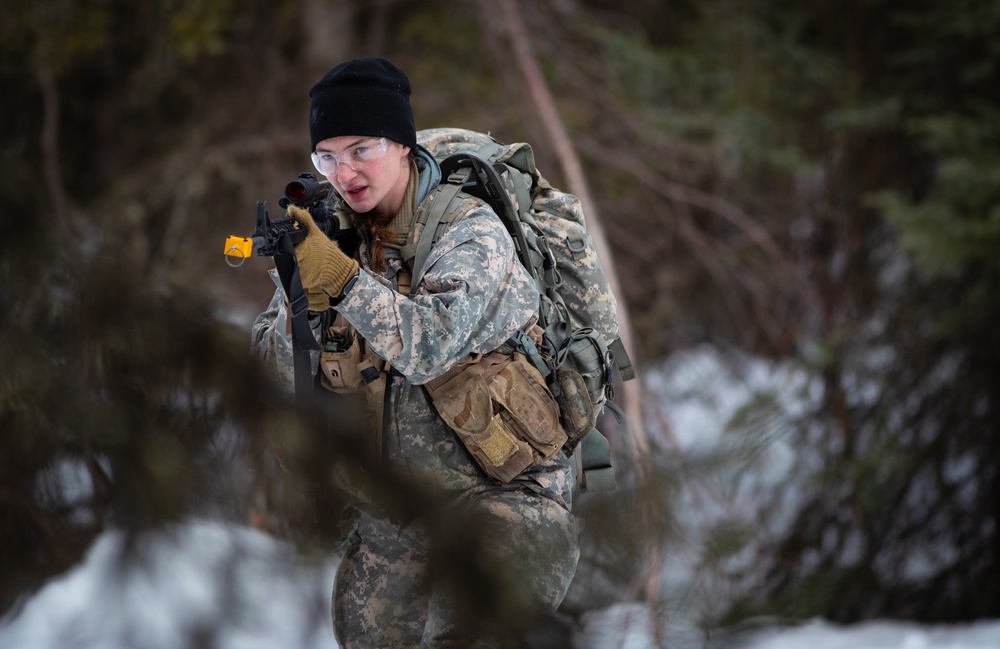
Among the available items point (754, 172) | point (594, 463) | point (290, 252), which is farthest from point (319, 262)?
point (754, 172)

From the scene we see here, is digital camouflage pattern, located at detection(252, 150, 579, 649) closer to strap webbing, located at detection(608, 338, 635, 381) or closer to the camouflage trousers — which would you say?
the camouflage trousers

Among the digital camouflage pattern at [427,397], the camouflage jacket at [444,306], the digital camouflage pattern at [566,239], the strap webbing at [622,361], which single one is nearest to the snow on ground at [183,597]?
the digital camouflage pattern at [427,397]

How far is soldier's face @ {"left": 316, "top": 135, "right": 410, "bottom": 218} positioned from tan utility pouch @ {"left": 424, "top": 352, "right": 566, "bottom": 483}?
0.41 m

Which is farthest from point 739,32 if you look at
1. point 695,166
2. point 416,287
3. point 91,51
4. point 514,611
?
point 514,611

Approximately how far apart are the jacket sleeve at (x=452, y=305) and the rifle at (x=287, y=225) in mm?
168

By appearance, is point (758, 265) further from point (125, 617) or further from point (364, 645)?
point (125, 617)

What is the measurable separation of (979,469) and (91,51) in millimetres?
6572

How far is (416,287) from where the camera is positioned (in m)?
2.14

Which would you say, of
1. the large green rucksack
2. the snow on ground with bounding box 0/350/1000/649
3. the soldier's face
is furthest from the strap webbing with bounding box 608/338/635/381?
the snow on ground with bounding box 0/350/1000/649

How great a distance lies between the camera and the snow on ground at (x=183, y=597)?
3.19 ft

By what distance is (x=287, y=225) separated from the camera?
6.09 ft

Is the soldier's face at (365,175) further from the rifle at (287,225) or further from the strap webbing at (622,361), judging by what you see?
the strap webbing at (622,361)

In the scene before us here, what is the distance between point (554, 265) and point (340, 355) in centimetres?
55

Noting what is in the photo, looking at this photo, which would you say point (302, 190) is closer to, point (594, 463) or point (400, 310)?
point (400, 310)
